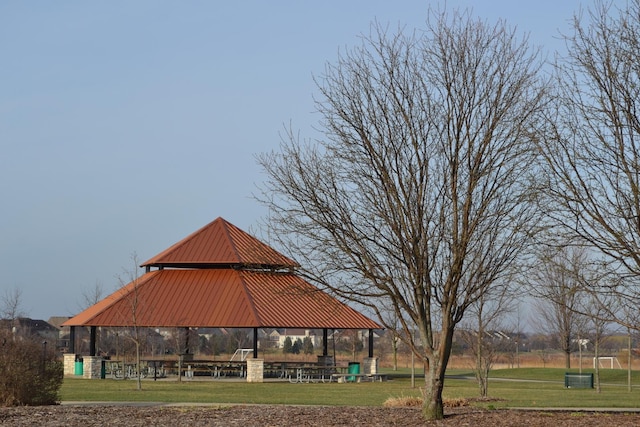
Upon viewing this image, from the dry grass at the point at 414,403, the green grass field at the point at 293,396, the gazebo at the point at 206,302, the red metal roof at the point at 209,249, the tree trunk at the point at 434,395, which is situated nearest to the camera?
the tree trunk at the point at 434,395

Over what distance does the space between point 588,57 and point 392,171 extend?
4142 millimetres

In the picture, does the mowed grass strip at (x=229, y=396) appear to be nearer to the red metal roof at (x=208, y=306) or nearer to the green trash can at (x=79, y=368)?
the red metal roof at (x=208, y=306)

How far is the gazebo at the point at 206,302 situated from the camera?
40.0 m

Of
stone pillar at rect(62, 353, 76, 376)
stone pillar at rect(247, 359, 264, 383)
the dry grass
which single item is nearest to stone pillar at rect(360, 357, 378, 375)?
stone pillar at rect(247, 359, 264, 383)

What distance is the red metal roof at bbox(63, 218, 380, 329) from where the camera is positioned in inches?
1585

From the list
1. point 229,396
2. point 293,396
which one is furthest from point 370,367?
point 229,396

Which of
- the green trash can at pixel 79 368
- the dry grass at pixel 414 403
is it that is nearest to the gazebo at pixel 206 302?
the green trash can at pixel 79 368

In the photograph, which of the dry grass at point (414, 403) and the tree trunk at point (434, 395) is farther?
the dry grass at point (414, 403)

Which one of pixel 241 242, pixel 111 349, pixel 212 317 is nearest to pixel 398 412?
pixel 212 317

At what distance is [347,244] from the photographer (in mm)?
16047

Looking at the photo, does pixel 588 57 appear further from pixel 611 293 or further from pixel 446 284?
pixel 446 284

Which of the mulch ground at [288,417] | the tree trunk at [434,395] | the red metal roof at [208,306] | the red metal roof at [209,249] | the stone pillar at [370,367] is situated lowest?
the stone pillar at [370,367]

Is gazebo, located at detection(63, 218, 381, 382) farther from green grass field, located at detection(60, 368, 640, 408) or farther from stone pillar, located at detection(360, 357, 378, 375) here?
green grass field, located at detection(60, 368, 640, 408)

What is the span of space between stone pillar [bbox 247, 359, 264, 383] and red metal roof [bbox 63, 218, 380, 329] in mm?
1645
